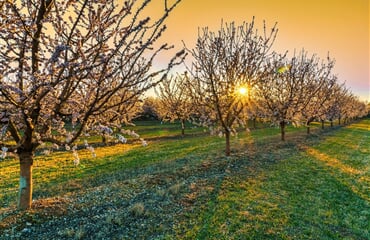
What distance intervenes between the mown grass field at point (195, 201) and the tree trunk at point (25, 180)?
315mm

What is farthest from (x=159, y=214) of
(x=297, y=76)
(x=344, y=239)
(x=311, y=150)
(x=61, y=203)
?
(x=297, y=76)

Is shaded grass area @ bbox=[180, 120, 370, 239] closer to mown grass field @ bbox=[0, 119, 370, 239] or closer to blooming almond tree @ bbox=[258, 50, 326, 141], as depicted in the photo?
mown grass field @ bbox=[0, 119, 370, 239]

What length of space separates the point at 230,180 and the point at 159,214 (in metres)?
4.75

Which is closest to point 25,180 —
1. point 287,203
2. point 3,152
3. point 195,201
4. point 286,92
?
point 3,152

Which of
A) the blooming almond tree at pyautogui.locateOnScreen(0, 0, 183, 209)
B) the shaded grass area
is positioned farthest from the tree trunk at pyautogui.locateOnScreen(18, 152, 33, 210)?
the shaded grass area

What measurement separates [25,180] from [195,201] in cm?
545

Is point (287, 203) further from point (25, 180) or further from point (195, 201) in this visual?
point (25, 180)

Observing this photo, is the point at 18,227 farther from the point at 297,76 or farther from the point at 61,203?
the point at 297,76

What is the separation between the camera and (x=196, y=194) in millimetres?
10289

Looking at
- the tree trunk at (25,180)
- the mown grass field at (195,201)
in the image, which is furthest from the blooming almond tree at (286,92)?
the tree trunk at (25,180)

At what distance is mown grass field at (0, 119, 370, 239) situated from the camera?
745 cm

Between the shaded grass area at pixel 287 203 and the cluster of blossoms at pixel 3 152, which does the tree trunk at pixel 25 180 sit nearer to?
the cluster of blossoms at pixel 3 152

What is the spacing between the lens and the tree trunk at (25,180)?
8.07 meters

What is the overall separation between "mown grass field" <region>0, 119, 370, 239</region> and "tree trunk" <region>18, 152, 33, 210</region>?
315 mm
